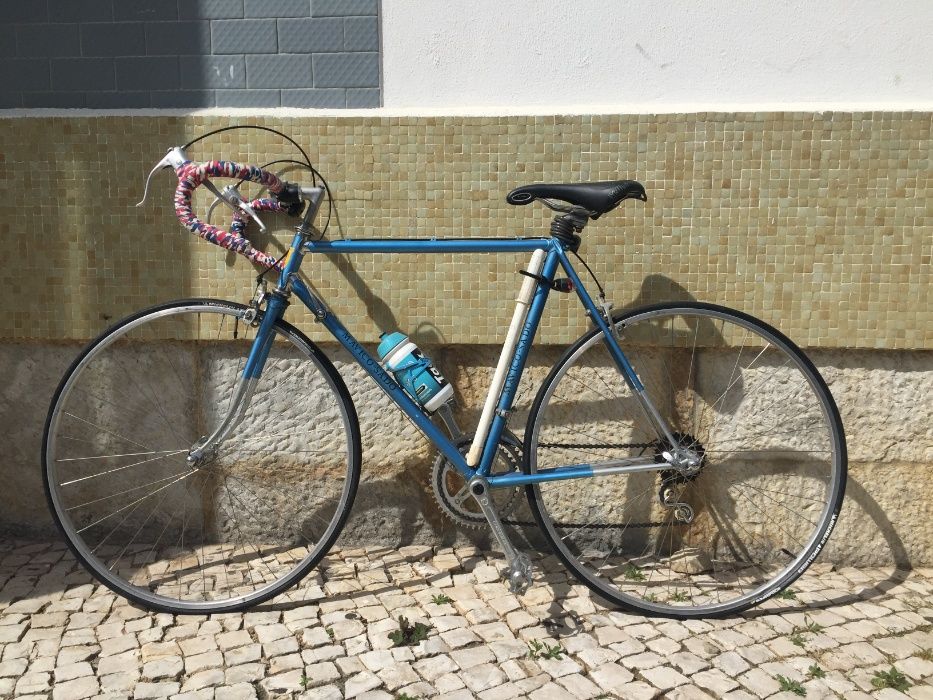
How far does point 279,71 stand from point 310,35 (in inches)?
7.2

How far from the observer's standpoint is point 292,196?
10.8 feet

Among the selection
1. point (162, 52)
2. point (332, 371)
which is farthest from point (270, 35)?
point (332, 371)

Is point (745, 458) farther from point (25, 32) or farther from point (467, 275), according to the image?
point (25, 32)

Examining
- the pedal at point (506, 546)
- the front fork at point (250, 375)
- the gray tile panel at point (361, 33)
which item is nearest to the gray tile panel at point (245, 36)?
the gray tile panel at point (361, 33)

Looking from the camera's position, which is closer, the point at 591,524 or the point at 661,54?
the point at 661,54

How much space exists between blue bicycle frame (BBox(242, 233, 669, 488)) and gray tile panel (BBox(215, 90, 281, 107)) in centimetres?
70

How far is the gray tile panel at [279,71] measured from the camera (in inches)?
139

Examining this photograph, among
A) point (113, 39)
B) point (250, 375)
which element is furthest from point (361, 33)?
point (250, 375)

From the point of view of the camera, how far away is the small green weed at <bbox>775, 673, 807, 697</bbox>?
9.04ft

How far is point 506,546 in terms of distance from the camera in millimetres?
3188

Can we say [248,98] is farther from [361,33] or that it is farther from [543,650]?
[543,650]

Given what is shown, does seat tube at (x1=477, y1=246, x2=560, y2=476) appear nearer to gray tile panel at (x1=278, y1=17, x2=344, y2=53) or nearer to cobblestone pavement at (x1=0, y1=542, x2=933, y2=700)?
cobblestone pavement at (x1=0, y1=542, x2=933, y2=700)

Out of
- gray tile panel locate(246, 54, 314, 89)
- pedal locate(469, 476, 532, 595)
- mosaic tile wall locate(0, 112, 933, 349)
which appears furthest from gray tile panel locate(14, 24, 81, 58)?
pedal locate(469, 476, 532, 595)

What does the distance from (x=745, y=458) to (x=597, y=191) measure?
1.29 meters
